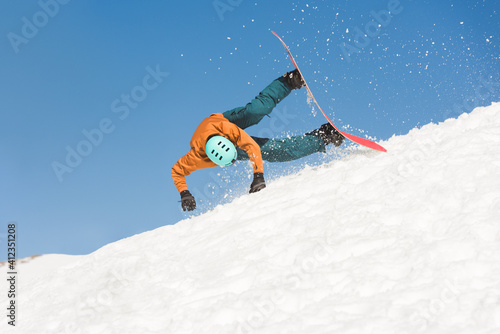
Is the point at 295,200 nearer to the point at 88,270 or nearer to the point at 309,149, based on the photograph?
the point at 309,149

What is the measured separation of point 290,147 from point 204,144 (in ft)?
4.75

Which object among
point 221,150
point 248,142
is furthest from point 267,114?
point 221,150

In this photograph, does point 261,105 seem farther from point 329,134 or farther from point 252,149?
point 329,134

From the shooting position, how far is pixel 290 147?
6566mm

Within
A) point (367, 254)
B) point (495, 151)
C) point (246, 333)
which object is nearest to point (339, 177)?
point (495, 151)

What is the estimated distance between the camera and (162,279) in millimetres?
3688

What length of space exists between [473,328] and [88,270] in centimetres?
391

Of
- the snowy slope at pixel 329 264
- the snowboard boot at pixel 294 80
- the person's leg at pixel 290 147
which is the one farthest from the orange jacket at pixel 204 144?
the snowboard boot at pixel 294 80

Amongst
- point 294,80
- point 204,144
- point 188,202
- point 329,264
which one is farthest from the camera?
point 294,80

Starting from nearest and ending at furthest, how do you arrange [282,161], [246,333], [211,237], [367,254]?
1. [246,333]
2. [367,254]
3. [211,237]
4. [282,161]

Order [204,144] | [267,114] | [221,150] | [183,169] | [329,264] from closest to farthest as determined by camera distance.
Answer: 1. [329,264]
2. [221,150]
3. [204,144]
4. [183,169]
5. [267,114]

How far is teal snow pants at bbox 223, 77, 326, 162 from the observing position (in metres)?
6.52

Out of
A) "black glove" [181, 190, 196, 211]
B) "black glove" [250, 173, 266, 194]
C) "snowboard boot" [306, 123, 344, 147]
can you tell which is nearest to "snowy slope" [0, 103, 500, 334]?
"black glove" [250, 173, 266, 194]

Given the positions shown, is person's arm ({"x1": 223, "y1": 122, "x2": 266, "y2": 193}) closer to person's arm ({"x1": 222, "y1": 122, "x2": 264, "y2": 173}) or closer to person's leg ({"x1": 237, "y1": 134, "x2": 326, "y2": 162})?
person's arm ({"x1": 222, "y1": 122, "x2": 264, "y2": 173})
